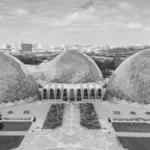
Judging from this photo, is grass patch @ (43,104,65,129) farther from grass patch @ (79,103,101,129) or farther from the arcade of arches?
the arcade of arches

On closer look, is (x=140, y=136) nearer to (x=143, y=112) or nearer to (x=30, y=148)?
(x=143, y=112)

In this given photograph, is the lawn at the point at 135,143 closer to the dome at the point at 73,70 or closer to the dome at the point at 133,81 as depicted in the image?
the dome at the point at 133,81

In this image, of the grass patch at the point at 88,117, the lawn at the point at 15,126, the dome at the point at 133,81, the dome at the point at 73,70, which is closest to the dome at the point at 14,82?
the dome at the point at 73,70

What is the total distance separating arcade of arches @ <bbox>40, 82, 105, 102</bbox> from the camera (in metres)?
47.1

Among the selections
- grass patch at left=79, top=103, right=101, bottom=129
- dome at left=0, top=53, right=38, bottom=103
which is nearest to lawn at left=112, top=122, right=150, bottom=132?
grass patch at left=79, top=103, right=101, bottom=129

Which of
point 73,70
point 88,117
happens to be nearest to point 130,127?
point 88,117

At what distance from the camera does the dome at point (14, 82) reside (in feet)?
144

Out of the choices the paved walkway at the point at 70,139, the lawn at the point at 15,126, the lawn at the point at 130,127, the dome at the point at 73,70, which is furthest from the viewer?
the dome at the point at 73,70

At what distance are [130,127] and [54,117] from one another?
1297cm

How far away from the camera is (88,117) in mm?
36750

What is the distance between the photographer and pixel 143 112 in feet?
134

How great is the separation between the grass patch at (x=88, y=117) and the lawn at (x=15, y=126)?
901 cm

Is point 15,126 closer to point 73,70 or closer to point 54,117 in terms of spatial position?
point 54,117

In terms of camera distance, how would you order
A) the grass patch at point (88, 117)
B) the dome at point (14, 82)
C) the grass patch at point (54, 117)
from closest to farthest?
1. the grass patch at point (88, 117)
2. the grass patch at point (54, 117)
3. the dome at point (14, 82)
